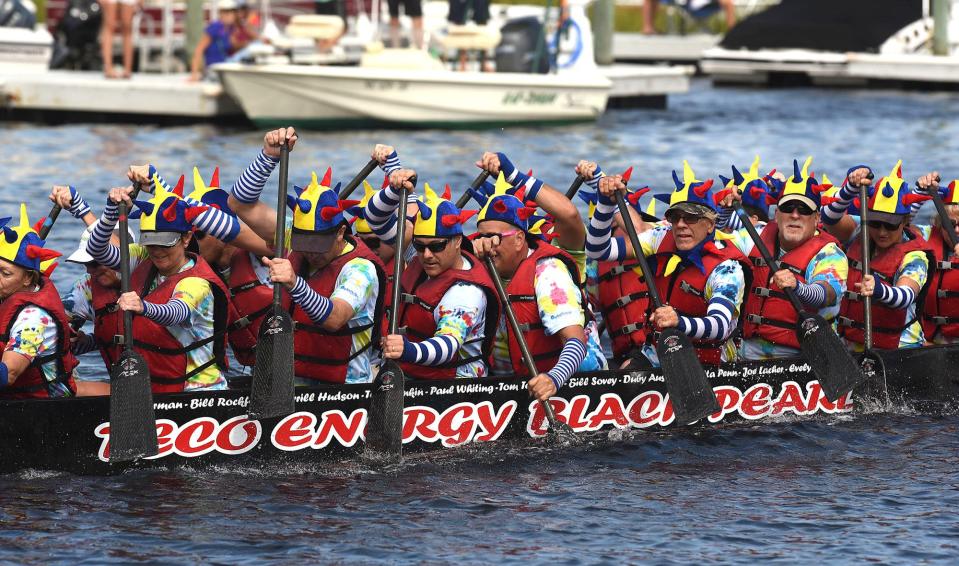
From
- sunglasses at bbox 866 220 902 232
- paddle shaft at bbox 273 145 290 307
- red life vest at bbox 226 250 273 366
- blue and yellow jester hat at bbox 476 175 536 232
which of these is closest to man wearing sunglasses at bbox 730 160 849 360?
sunglasses at bbox 866 220 902 232

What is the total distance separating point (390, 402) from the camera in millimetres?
8664

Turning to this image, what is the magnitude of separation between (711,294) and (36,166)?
12105 millimetres

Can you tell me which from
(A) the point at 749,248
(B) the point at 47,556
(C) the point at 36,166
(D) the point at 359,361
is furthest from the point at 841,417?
(C) the point at 36,166

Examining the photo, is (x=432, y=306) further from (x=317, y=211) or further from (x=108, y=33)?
(x=108, y=33)

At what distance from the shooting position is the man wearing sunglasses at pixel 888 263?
10.3 m

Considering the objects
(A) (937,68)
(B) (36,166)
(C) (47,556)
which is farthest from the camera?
(A) (937,68)

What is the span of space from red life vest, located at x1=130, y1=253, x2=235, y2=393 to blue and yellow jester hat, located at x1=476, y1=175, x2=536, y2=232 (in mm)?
1503

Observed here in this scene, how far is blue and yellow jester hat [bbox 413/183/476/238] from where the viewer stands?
28.5ft

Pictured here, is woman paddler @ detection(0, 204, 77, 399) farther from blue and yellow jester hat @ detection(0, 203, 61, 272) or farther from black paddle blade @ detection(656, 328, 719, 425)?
black paddle blade @ detection(656, 328, 719, 425)

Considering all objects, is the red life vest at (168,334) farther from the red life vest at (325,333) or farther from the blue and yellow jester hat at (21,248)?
the blue and yellow jester hat at (21,248)

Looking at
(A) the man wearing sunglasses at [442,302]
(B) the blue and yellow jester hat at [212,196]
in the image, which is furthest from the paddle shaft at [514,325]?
(B) the blue and yellow jester hat at [212,196]

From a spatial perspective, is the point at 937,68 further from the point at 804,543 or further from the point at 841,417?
the point at 804,543

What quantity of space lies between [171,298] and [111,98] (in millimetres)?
14630

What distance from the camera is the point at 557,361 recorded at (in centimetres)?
927
